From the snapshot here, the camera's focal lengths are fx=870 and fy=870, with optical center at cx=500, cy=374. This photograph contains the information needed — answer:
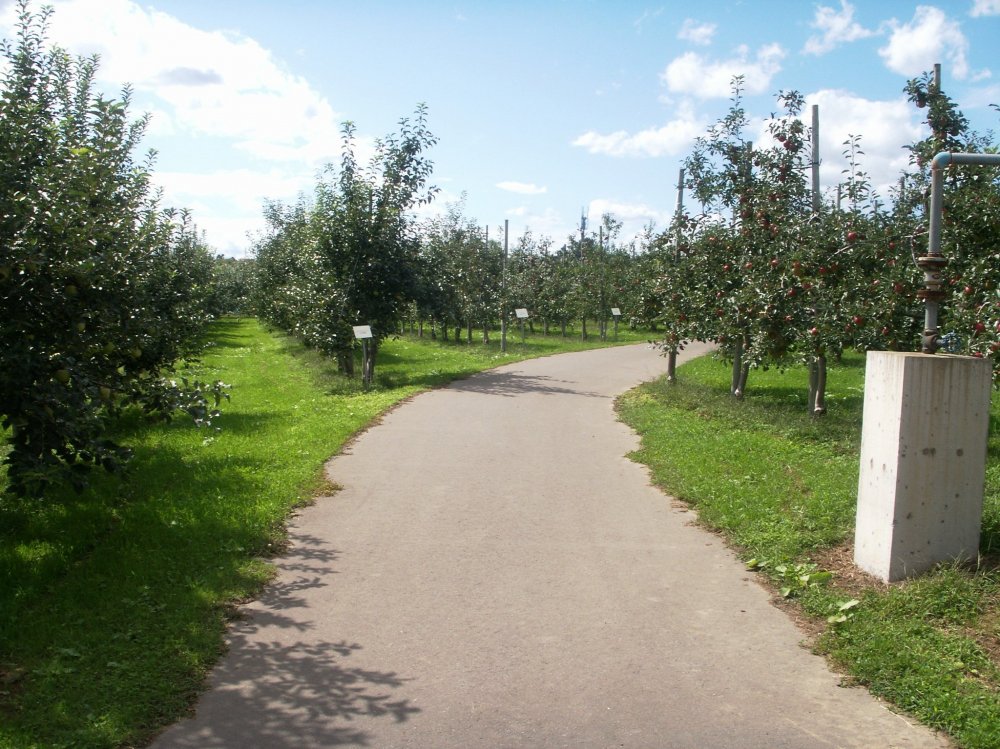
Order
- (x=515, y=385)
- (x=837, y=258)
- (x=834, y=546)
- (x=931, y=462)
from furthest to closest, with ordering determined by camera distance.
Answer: (x=515, y=385)
(x=837, y=258)
(x=834, y=546)
(x=931, y=462)

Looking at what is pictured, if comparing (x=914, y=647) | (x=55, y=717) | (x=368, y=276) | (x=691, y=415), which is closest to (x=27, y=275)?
(x=55, y=717)

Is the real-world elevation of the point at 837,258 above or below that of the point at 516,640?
above

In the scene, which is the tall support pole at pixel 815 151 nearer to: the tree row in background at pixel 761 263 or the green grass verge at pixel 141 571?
the tree row in background at pixel 761 263

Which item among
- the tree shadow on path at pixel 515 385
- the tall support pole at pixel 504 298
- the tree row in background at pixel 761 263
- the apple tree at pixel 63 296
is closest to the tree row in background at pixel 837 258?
the tree row in background at pixel 761 263

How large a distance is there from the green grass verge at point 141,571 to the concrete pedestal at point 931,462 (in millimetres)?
4188

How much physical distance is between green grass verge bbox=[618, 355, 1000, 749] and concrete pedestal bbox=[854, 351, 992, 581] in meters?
0.17

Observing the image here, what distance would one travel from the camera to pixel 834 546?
253 inches

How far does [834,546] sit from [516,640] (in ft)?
9.20

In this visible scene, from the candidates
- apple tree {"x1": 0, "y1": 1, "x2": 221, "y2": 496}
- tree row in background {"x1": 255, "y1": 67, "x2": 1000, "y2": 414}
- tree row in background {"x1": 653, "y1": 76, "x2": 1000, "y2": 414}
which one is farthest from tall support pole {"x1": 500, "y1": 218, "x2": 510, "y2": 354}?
apple tree {"x1": 0, "y1": 1, "x2": 221, "y2": 496}

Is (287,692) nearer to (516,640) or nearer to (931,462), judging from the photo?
(516,640)

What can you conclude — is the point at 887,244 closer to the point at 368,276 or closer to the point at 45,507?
the point at 45,507

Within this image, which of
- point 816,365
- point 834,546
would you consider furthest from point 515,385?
point 834,546

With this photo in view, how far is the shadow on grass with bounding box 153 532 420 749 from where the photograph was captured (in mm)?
3898

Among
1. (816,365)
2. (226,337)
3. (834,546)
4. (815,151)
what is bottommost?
(834,546)
